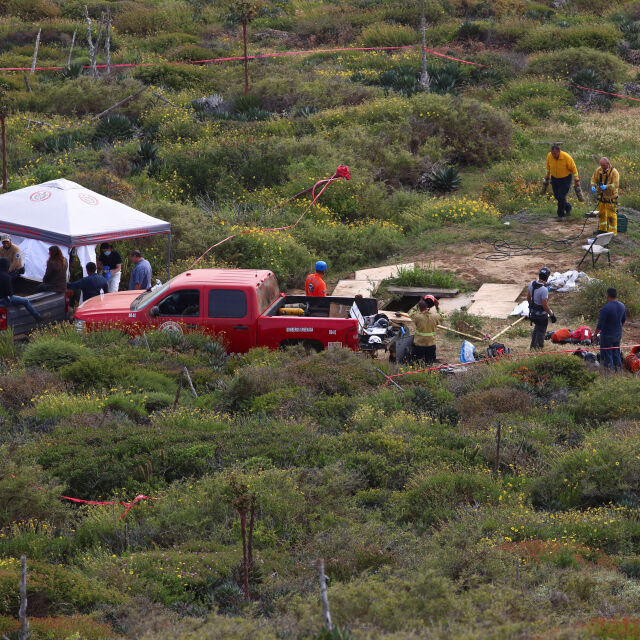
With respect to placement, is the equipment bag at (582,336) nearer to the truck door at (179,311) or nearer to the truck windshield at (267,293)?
the truck windshield at (267,293)

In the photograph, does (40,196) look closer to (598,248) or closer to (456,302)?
(456,302)

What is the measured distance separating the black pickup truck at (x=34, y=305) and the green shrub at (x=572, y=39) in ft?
84.8

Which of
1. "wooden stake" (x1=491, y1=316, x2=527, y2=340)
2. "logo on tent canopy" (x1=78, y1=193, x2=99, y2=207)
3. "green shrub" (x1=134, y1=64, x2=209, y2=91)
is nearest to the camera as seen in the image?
"wooden stake" (x1=491, y1=316, x2=527, y2=340)

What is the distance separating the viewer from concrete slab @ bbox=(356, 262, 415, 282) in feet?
55.5

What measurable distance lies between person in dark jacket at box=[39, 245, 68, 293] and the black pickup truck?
10cm

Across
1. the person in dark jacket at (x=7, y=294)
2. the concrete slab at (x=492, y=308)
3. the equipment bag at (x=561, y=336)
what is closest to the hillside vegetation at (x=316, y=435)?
the person in dark jacket at (x=7, y=294)

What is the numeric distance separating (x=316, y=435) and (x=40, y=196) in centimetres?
790

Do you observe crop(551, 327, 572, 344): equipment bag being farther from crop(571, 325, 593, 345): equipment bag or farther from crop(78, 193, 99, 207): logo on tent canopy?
crop(78, 193, 99, 207): logo on tent canopy

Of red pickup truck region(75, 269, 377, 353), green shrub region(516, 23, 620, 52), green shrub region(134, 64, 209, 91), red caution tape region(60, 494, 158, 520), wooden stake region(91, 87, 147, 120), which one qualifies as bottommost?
red caution tape region(60, 494, 158, 520)

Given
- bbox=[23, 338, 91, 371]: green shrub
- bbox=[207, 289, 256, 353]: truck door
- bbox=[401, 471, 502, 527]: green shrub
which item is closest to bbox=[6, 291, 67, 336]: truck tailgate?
bbox=[23, 338, 91, 371]: green shrub

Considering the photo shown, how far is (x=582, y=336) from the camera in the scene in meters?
13.7

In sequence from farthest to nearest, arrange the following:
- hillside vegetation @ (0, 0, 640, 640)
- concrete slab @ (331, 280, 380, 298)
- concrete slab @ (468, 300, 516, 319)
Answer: concrete slab @ (331, 280, 380, 298) < concrete slab @ (468, 300, 516, 319) < hillside vegetation @ (0, 0, 640, 640)

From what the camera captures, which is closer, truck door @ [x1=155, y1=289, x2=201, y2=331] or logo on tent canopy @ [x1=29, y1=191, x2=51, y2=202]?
truck door @ [x1=155, y1=289, x2=201, y2=331]

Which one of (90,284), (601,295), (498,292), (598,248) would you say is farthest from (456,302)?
(90,284)
